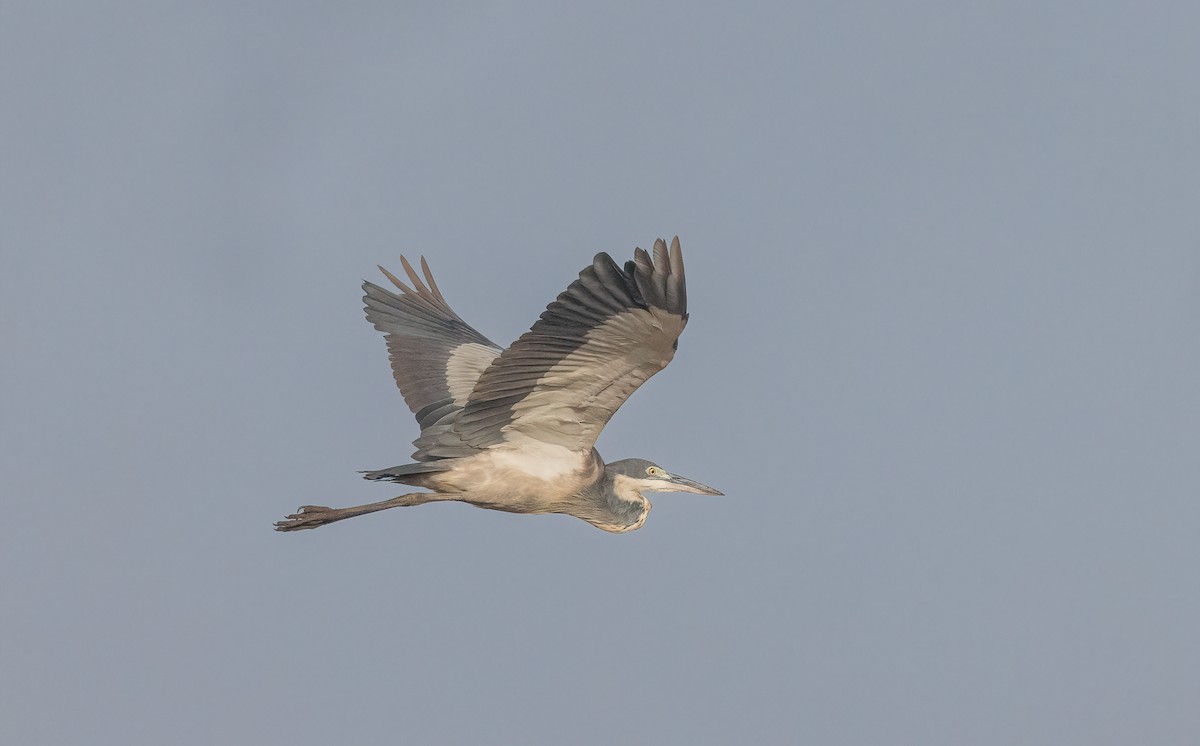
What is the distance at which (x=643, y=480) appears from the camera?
42.6ft

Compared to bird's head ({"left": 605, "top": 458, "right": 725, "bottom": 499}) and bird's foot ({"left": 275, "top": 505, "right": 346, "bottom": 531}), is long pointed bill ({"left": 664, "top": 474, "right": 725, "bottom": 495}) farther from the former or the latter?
bird's foot ({"left": 275, "top": 505, "right": 346, "bottom": 531})

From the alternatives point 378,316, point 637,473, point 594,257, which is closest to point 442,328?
point 378,316

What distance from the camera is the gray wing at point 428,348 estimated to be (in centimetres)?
1371

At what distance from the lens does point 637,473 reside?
13.0m

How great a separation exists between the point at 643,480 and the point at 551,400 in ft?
6.60

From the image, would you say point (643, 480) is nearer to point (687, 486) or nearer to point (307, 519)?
point (687, 486)

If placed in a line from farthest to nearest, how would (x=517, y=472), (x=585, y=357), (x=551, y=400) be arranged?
1. (x=517, y=472)
2. (x=551, y=400)
3. (x=585, y=357)

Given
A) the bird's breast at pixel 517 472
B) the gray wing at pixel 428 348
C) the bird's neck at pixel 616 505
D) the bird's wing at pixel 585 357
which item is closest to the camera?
the bird's wing at pixel 585 357

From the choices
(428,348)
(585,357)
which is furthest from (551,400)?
(428,348)

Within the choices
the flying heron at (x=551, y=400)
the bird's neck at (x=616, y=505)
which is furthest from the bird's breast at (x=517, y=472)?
the bird's neck at (x=616, y=505)

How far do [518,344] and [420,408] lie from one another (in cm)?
343

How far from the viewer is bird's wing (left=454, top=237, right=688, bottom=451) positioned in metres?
9.74

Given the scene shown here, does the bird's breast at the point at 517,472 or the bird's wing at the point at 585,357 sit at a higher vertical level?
the bird's wing at the point at 585,357

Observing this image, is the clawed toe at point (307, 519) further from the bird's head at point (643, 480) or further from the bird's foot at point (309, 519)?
the bird's head at point (643, 480)
